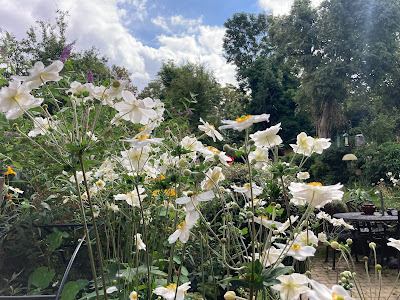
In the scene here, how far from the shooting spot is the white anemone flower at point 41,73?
773 mm

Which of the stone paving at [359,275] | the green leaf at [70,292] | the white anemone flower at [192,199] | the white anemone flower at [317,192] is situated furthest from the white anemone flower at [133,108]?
the stone paving at [359,275]

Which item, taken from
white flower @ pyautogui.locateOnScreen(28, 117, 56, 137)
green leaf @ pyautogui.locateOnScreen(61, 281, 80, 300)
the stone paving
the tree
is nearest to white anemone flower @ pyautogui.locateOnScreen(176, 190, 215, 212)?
white flower @ pyautogui.locateOnScreen(28, 117, 56, 137)

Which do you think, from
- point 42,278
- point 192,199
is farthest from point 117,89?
point 42,278

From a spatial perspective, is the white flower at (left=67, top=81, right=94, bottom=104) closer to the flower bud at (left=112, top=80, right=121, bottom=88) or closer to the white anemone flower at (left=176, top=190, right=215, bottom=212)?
the flower bud at (left=112, top=80, right=121, bottom=88)

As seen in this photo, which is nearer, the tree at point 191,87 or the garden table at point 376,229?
the garden table at point 376,229

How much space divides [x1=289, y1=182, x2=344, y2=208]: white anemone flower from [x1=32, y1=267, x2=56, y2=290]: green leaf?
4.64 feet

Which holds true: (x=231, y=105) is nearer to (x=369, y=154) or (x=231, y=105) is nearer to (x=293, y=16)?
(x=293, y=16)

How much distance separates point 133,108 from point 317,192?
20.4 inches

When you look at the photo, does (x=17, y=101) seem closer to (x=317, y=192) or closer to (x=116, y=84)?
(x=116, y=84)

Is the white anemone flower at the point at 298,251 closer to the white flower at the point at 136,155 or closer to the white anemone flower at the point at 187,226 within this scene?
the white anemone flower at the point at 187,226

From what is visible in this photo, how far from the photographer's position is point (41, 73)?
2.56 ft

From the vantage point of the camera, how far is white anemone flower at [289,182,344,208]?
0.69 metres

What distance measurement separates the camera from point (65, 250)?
A: 2016 millimetres

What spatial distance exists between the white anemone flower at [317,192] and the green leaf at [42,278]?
55.6 inches
